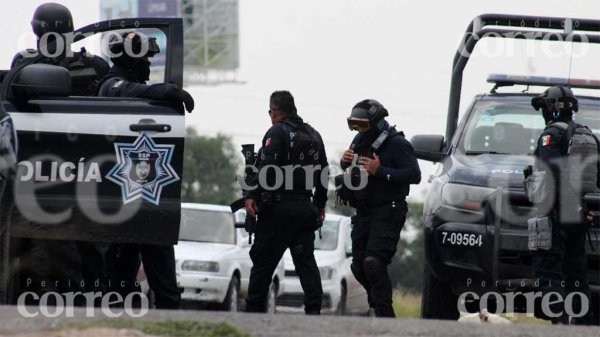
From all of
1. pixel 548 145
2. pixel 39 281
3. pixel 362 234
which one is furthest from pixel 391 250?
pixel 39 281

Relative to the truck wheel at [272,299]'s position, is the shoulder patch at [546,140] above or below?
above

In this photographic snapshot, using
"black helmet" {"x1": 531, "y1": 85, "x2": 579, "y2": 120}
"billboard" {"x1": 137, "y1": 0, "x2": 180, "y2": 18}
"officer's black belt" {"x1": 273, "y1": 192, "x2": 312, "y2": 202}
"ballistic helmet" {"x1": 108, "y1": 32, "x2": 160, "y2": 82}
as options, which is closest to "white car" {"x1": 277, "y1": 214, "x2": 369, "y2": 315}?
"officer's black belt" {"x1": 273, "y1": 192, "x2": 312, "y2": 202}

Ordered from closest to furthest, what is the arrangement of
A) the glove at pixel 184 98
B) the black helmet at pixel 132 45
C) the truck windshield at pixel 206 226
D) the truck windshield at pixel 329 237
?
1. the glove at pixel 184 98
2. the black helmet at pixel 132 45
3. the truck windshield at pixel 206 226
4. the truck windshield at pixel 329 237

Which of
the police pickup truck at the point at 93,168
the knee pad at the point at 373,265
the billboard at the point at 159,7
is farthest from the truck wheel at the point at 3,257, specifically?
the billboard at the point at 159,7

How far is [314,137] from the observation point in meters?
11.8

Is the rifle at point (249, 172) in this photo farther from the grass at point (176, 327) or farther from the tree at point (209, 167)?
the tree at point (209, 167)

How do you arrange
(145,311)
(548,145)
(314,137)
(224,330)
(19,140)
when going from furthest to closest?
(314,137)
(548,145)
(19,140)
(145,311)
(224,330)

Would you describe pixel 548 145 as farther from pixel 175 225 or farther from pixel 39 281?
pixel 39 281

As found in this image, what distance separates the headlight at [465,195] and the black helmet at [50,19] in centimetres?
291

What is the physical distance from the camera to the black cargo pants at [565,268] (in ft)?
35.8

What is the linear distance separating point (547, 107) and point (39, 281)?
11.7 feet

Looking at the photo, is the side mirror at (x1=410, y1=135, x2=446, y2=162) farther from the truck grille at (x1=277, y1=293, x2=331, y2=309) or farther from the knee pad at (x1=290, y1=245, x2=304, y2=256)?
the truck grille at (x1=277, y1=293, x2=331, y2=309)

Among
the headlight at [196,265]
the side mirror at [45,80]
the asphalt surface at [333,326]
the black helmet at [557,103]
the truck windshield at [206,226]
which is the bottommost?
the headlight at [196,265]

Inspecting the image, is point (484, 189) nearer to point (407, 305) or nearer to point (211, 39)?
point (407, 305)
